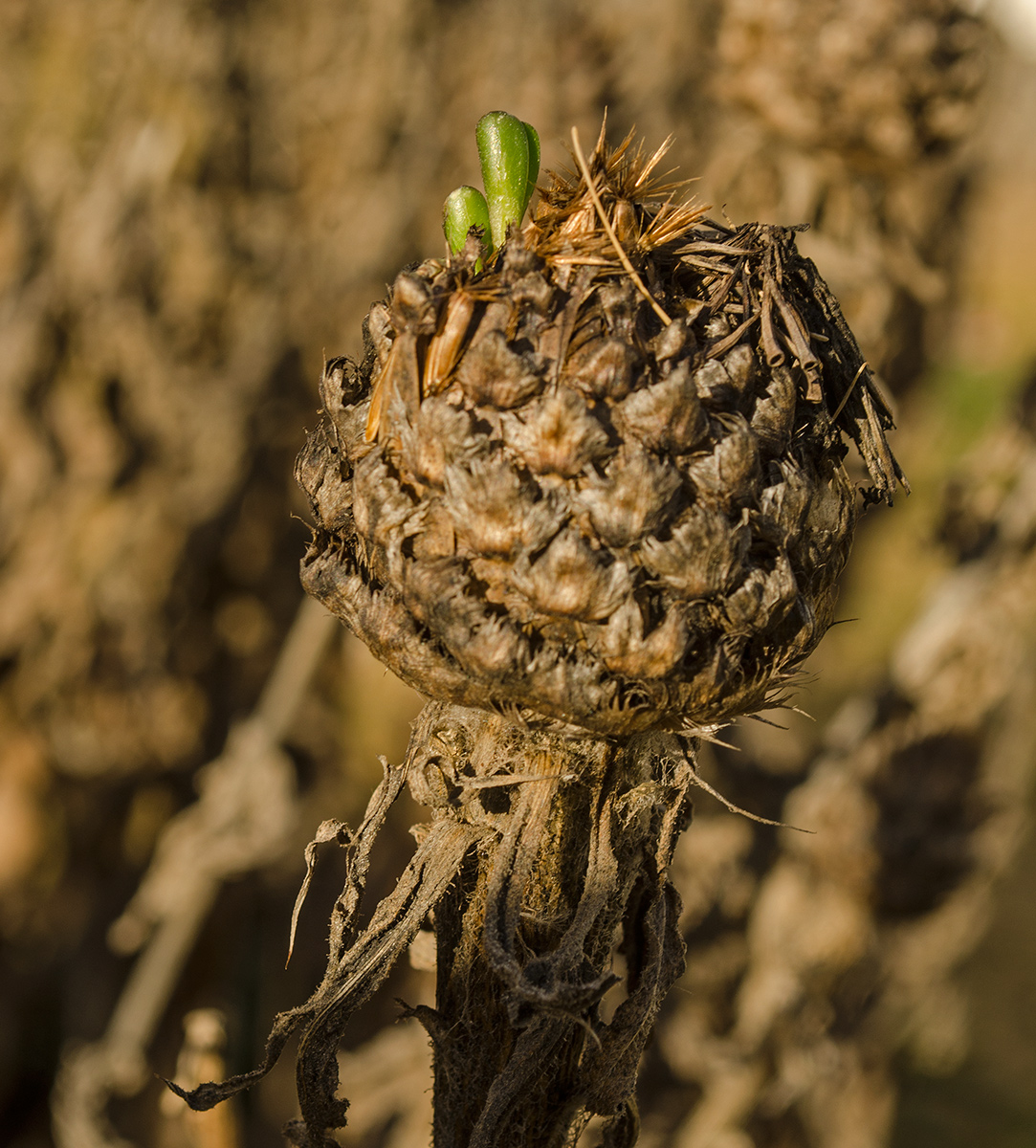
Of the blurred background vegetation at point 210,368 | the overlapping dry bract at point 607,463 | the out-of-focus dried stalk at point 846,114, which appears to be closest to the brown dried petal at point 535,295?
the overlapping dry bract at point 607,463

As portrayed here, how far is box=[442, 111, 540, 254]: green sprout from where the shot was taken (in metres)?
0.75

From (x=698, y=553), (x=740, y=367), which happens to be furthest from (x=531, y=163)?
(x=698, y=553)

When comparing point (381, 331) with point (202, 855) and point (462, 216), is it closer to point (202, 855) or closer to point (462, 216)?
point (462, 216)

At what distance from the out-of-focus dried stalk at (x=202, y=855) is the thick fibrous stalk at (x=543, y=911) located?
6.04 feet

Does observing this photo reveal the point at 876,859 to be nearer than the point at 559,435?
No

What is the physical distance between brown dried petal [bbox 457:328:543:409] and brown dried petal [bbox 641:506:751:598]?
0.14m

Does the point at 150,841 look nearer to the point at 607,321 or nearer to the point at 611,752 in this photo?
the point at 611,752

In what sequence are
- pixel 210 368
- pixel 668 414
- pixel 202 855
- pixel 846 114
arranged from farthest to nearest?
pixel 210 368
pixel 202 855
pixel 846 114
pixel 668 414

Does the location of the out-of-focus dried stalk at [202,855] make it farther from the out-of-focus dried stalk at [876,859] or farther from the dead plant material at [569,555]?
the dead plant material at [569,555]

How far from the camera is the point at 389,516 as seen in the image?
0.76 meters

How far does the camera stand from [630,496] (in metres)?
0.70

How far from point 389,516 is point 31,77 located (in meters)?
2.57

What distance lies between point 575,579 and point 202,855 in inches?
87.2

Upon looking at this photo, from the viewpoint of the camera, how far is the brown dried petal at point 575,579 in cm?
70
